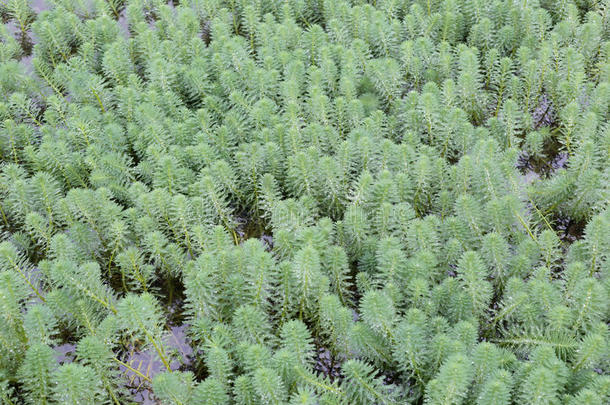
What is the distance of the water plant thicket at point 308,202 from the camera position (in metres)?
2.27

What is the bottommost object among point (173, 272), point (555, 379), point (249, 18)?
point (173, 272)

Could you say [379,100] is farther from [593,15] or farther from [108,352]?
[108,352]

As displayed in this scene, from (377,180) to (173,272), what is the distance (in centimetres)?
93

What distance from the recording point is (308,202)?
2891 millimetres

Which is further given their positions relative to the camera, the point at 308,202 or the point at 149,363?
the point at 308,202

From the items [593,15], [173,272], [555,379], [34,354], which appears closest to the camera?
[555,379]

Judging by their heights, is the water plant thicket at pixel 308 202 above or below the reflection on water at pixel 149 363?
above

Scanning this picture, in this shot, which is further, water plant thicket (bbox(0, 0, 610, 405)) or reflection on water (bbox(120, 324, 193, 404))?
reflection on water (bbox(120, 324, 193, 404))

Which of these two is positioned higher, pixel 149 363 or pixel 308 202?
pixel 308 202

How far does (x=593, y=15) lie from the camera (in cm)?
371

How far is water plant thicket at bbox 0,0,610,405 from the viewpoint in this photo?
2.27 m

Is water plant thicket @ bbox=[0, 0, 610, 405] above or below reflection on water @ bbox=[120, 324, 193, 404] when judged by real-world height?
above

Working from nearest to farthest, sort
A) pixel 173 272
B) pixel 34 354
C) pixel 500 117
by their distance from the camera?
1. pixel 34 354
2. pixel 173 272
3. pixel 500 117

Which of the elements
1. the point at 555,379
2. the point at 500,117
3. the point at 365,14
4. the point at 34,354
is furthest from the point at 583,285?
the point at 365,14
